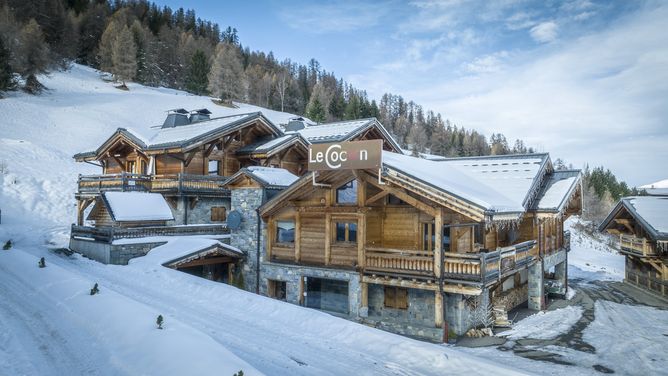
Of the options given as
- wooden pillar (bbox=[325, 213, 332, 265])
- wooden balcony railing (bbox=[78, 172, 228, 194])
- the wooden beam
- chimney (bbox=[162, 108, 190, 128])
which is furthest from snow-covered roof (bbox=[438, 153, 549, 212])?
chimney (bbox=[162, 108, 190, 128])

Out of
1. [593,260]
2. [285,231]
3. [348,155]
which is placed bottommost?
[593,260]

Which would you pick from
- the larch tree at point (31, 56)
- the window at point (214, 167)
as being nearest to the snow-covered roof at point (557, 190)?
the window at point (214, 167)

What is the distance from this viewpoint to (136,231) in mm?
21828

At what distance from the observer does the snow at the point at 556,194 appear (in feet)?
72.5

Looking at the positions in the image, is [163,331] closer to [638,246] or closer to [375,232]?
[375,232]

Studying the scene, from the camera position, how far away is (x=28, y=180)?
119 ft

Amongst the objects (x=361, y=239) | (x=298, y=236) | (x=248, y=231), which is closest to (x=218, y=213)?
(x=248, y=231)

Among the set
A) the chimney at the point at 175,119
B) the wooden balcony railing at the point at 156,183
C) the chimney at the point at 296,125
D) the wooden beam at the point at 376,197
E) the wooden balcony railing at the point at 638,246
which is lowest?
the wooden balcony railing at the point at 638,246

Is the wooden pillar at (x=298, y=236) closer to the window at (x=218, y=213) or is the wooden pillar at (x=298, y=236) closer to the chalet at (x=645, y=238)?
the window at (x=218, y=213)

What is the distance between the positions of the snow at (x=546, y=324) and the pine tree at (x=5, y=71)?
59705mm

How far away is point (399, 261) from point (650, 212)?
69.2 feet

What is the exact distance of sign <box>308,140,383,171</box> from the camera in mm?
16875

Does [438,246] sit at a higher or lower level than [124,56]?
lower

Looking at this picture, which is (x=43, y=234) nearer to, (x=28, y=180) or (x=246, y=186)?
(x=28, y=180)
